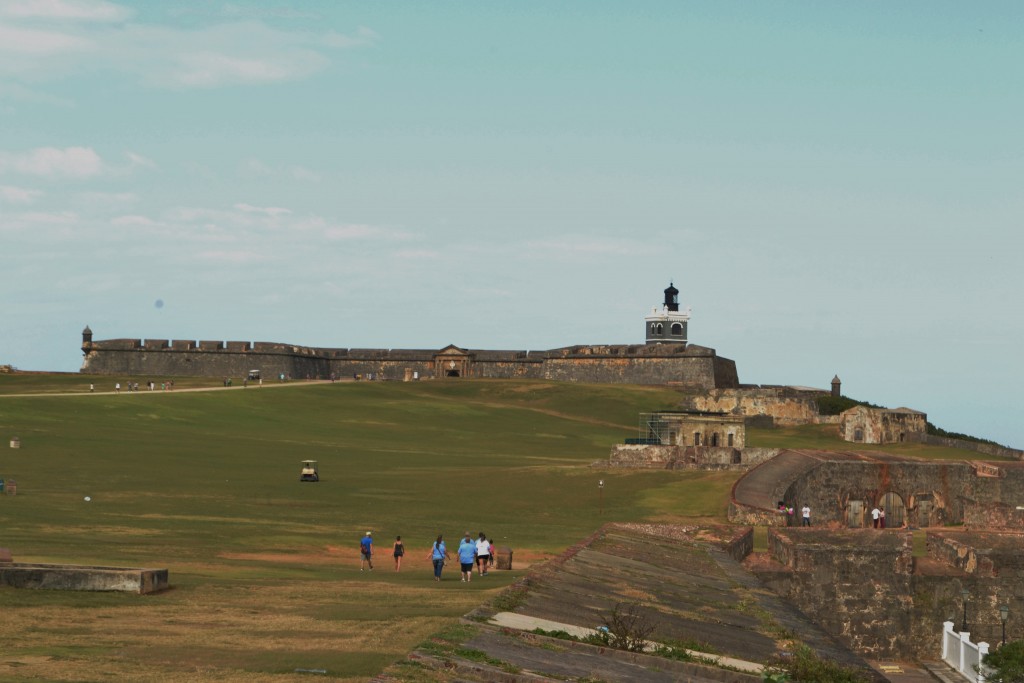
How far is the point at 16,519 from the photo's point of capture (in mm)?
34750

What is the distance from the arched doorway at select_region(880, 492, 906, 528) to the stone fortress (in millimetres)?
69869

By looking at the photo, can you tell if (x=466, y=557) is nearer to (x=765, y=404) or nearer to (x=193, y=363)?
(x=765, y=404)

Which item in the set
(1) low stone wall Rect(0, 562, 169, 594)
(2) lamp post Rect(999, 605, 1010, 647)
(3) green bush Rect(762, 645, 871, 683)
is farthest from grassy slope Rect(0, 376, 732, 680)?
(2) lamp post Rect(999, 605, 1010, 647)

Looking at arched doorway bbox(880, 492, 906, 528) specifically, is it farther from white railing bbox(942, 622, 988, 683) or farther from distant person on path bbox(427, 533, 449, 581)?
distant person on path bbox(427, 533, 449, 581)

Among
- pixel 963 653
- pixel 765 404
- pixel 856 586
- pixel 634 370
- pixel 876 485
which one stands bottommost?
pixel 963 653

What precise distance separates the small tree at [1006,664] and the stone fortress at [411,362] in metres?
87.5

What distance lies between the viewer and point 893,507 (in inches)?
1965

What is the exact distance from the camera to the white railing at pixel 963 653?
32.1 metres

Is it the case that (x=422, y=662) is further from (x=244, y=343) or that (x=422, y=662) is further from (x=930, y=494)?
(x=244, y=343)

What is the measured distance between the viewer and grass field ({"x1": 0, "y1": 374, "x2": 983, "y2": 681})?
1602cm

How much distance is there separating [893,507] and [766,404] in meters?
54.1

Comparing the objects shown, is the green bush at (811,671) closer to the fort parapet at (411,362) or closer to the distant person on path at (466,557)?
the distant person on path at (466,557)

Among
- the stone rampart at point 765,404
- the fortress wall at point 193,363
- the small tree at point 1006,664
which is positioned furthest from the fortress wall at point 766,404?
the small tree at point 1006,664

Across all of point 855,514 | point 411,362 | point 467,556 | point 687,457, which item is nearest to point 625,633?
point 467,556
